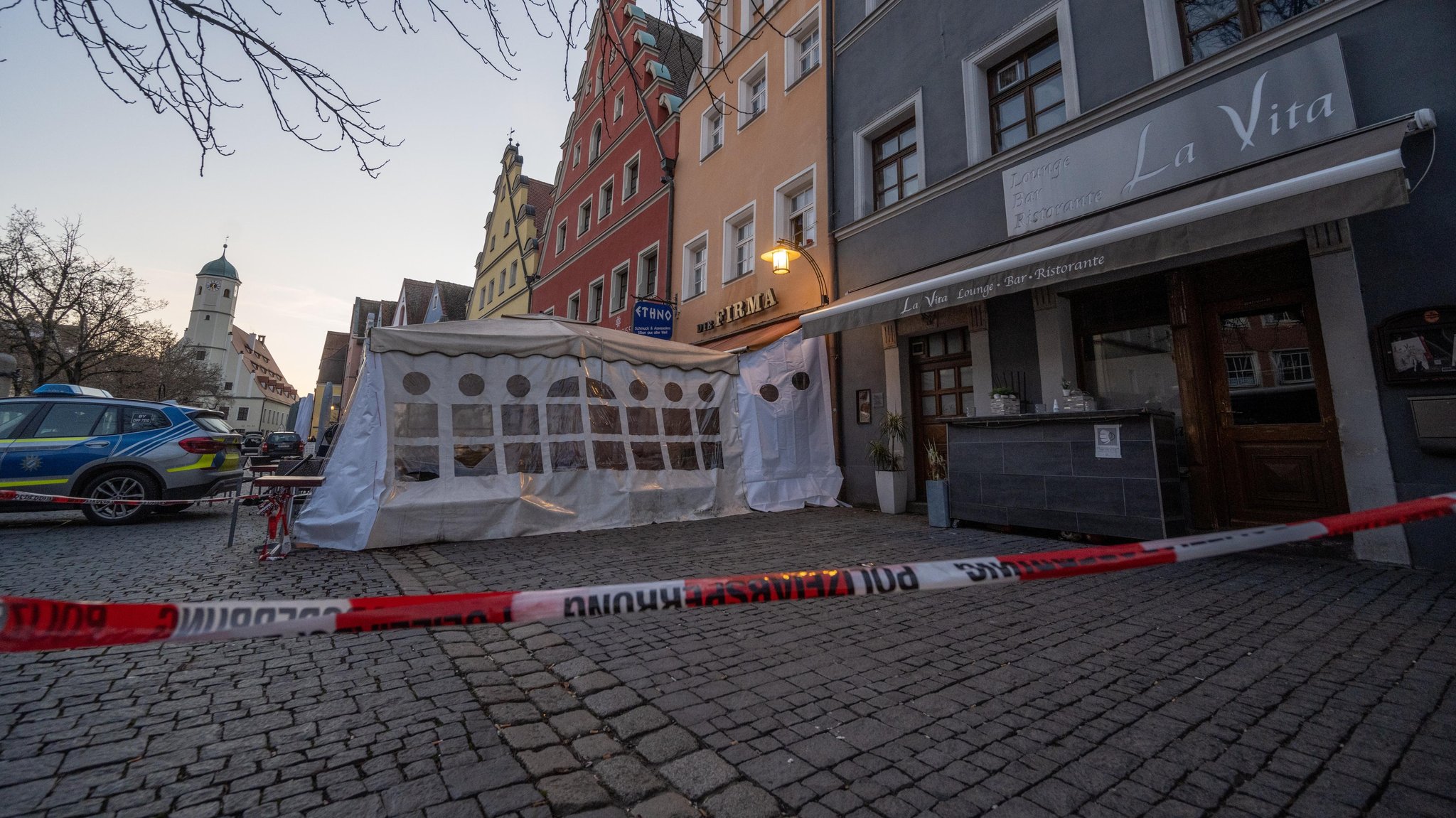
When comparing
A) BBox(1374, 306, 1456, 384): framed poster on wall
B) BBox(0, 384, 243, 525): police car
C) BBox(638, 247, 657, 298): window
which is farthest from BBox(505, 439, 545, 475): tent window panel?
BBox(638, 247, 657, 298): window

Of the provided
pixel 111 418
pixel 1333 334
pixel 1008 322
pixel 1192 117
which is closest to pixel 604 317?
pixel 111 418

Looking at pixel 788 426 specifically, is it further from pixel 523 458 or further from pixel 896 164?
pixel 896 164

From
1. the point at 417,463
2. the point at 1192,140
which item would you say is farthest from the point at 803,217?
the point at 417,463

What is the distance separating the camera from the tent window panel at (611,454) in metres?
7.55

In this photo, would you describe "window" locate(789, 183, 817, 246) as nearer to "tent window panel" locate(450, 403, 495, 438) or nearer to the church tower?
"tent window panel" locate(450, 403, 495, 438)

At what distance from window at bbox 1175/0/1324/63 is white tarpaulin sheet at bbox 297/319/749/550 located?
671 centimetres

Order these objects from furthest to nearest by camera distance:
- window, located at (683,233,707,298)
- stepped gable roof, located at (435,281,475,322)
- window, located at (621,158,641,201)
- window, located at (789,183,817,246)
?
stepped gable roof, located at (435,281,475,322), window, located at (621,158,641,201), window, located at (683,233,707,298), window, located at (789,183,817,246)

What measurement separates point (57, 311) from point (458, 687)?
27397 millimetres

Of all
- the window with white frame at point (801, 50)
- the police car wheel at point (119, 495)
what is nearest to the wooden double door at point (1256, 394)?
the window with white frame at point (801, 50)

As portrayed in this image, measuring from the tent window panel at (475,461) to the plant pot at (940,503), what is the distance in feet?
17.5

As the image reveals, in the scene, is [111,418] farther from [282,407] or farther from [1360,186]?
[282,407]

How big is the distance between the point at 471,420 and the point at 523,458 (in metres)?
0.76

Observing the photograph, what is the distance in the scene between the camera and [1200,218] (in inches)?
191

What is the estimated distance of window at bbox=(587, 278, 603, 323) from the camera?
18578 mm
